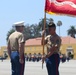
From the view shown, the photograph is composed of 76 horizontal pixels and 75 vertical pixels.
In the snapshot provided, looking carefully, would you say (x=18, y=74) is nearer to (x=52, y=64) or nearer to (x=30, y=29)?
(x=52, y=64)

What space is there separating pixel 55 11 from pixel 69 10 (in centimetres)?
45

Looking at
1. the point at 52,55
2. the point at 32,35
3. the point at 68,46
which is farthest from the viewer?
the point at 32,35

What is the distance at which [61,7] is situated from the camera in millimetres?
11422

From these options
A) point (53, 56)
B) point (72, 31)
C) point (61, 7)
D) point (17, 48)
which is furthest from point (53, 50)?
point (72, 31)

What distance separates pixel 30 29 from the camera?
167375mm

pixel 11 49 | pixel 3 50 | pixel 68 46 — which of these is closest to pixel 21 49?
pixel 11 49

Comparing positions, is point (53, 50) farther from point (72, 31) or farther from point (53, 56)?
point (72, 31)

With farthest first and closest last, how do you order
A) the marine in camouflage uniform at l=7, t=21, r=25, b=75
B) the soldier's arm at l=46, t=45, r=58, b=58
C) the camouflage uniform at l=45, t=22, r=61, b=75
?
the marine in camouflage uniform at l=7, t=21, r=25, b=75 < the camouflage uniform at l=45, t=22, r=61, b=75 < the soldier's arm at l=46, t=45, r=58, b=58

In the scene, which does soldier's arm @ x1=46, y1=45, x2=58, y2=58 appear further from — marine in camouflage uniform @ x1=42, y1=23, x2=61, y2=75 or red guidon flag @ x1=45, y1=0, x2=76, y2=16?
red guidon flag @ x1=45, y1=0, x2=76, y2=16

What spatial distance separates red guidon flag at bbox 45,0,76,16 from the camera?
11242 mm

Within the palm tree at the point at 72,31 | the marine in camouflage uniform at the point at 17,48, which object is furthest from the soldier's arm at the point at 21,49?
the palm tree at the point at 72,31

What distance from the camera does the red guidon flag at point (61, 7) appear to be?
11.2 m

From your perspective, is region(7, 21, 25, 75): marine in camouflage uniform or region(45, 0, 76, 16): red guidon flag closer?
region(45, 0, 76, 16): red guidon flag

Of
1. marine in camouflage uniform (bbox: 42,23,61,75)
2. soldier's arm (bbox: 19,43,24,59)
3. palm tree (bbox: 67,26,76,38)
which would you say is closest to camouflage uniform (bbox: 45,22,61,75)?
marine in camouflage uniform (bbox: 42,23,61,75)
